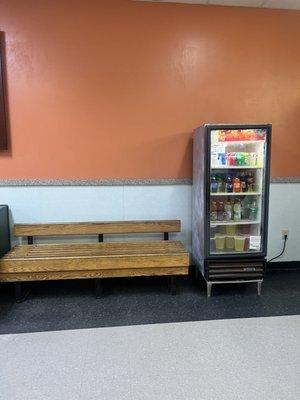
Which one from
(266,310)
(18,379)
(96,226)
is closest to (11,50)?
(96,226)

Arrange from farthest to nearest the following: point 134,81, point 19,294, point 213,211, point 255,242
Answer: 1. point 134,81
2. point 213,211
3. point 255,242
4. point 19,294

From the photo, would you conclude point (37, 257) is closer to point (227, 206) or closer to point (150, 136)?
point (150, 136)

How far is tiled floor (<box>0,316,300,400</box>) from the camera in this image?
178 cm

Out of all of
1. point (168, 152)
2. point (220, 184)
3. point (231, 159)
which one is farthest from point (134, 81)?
point (220, 184)

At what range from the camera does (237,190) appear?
3131 mm

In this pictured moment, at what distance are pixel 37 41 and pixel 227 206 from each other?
2662 millimetres

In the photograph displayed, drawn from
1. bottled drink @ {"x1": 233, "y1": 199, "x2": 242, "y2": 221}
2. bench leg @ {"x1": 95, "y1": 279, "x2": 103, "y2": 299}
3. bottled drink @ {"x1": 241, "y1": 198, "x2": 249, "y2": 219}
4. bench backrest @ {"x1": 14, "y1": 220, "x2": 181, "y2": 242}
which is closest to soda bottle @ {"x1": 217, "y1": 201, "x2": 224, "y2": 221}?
bottled drink @ {"x1": 233, "y1": 199, "x2": 242, "y2": 221}

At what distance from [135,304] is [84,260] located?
648 millimetres

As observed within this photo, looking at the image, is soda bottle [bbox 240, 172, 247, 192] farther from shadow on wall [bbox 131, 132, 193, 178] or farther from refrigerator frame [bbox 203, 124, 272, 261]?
shadow on wall [bbox 131, 132, 193, 178]

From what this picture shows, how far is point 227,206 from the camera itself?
10.6ft

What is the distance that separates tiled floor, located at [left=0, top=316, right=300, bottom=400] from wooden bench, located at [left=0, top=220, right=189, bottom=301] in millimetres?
589

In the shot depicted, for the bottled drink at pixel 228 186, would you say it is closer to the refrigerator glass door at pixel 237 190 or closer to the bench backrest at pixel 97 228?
the refrigerator glass door at pixel 237 190

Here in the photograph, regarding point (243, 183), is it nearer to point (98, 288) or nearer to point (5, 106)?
point (98, 288)

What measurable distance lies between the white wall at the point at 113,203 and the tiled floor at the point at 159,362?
1331mm
